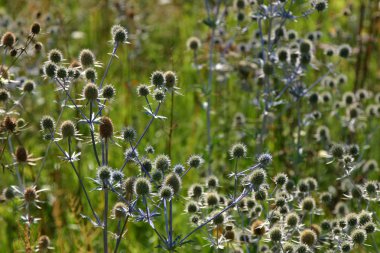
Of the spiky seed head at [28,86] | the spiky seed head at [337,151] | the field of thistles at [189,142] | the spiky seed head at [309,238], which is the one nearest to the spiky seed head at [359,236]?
the field of thistles at [189,142]

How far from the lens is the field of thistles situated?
3.40 m

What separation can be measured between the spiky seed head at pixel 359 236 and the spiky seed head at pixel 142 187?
113 cm

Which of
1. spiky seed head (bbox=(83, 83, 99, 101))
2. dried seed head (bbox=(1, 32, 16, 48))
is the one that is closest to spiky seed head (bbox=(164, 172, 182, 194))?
spiky seed head (bbox=(83, 83, 99, 101))

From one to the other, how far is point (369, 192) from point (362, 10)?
311cm

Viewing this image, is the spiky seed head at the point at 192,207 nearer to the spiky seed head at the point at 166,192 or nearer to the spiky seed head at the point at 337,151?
the spiky seed head at the point at 166,192

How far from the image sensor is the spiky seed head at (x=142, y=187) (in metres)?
3.14

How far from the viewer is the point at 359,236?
127 inches

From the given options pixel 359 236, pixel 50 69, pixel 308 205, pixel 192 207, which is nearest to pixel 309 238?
pixel 359 236

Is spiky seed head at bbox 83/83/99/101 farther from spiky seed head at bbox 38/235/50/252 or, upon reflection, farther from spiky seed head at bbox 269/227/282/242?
spiky seed head at bbox 269/227/282/242

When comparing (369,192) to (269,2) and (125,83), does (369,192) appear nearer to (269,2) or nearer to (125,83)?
(269,2)

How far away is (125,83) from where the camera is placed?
21.0 feet

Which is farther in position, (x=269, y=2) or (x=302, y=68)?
(x=302, y=68)

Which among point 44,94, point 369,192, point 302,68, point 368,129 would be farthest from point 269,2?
point 44,94

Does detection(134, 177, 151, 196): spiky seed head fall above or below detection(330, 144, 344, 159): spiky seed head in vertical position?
above
